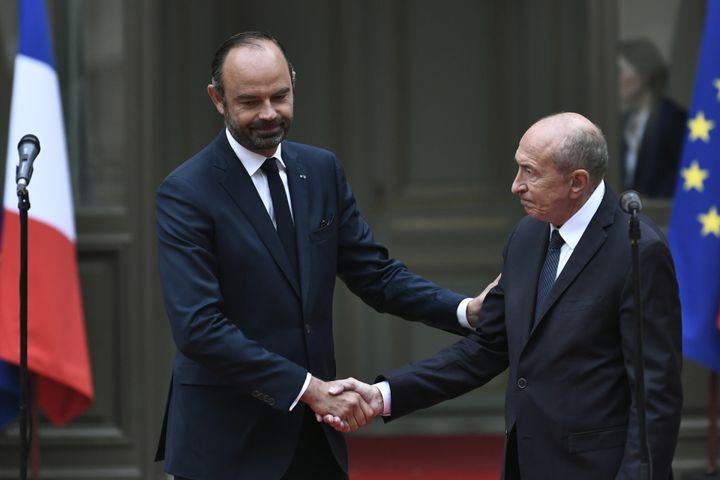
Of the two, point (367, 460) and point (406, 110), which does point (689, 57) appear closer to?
point (406, 110)

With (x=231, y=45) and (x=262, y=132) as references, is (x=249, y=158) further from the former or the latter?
(x=231, y=45)

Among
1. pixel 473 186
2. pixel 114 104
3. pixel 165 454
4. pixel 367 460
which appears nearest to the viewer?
pixel 165 454

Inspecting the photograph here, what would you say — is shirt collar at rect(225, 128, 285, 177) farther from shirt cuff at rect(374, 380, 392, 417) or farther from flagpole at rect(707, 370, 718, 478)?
flagpole at rect(707, 370, 718, 478)

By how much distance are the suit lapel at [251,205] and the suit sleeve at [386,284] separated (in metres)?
0.38

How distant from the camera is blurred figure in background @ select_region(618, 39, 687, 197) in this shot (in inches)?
239

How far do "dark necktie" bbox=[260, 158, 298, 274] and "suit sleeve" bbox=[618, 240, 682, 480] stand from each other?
968mm

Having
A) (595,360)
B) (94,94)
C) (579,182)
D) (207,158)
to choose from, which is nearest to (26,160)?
(207,158)

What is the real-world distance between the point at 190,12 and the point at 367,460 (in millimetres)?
2426

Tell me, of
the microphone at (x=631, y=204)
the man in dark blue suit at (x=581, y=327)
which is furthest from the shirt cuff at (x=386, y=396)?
the microphone at (x=631, y=204)

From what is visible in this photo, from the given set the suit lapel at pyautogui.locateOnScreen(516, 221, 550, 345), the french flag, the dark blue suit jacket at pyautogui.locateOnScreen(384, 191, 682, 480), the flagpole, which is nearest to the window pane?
the french flag

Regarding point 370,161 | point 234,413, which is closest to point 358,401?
point 234,413

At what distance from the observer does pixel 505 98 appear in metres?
6.96

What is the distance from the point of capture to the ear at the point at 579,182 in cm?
332

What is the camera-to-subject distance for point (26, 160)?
3855 mm
